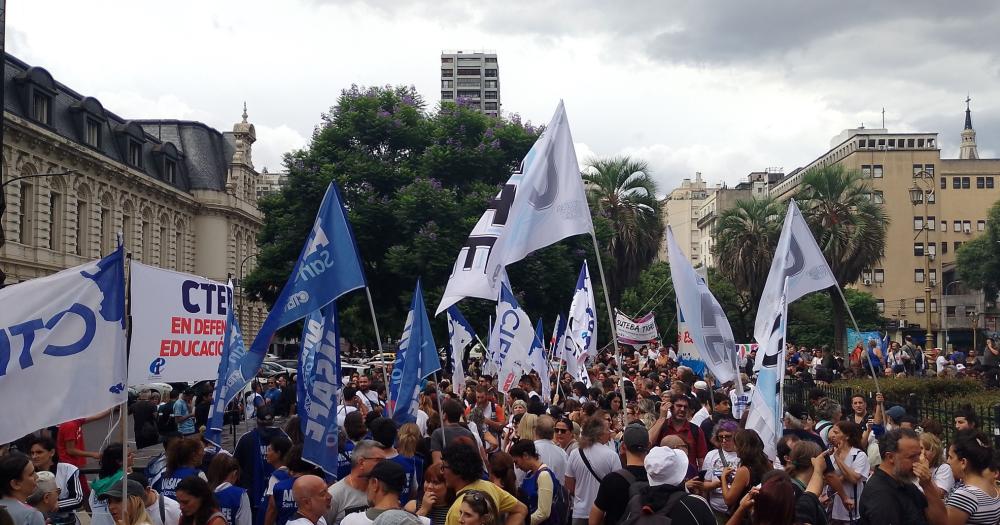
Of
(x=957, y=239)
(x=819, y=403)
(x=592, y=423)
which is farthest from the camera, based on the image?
(x=957, y=239)

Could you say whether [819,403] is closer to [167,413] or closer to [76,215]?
[167,413]

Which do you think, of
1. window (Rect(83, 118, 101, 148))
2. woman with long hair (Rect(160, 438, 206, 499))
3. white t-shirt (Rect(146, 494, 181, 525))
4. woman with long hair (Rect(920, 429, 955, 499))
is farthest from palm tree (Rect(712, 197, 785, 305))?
white t-shirt (Rect(146, 494, 181, 525))

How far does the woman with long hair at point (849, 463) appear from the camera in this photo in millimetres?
7500

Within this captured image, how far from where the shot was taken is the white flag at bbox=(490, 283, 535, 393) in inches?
608

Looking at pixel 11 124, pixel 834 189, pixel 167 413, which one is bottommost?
pixel 167 413

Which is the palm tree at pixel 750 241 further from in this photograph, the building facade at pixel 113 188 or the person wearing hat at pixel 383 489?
the person wearing hat at pixel 383 489

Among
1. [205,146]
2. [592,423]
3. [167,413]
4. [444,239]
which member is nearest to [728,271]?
[444,239]

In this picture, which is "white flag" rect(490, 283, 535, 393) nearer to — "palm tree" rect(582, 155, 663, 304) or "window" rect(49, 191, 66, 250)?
"palm tree" rect(582, 155, 663, 304)

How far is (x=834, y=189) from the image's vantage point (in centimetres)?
3744

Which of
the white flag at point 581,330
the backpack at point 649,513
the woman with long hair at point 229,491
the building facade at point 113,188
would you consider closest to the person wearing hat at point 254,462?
the woman with long hair at point 229,491

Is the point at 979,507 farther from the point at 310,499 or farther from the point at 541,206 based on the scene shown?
the point at 541,206

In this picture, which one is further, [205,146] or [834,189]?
[205,146]

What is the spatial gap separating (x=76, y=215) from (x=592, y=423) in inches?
1831

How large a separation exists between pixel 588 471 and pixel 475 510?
281cm
